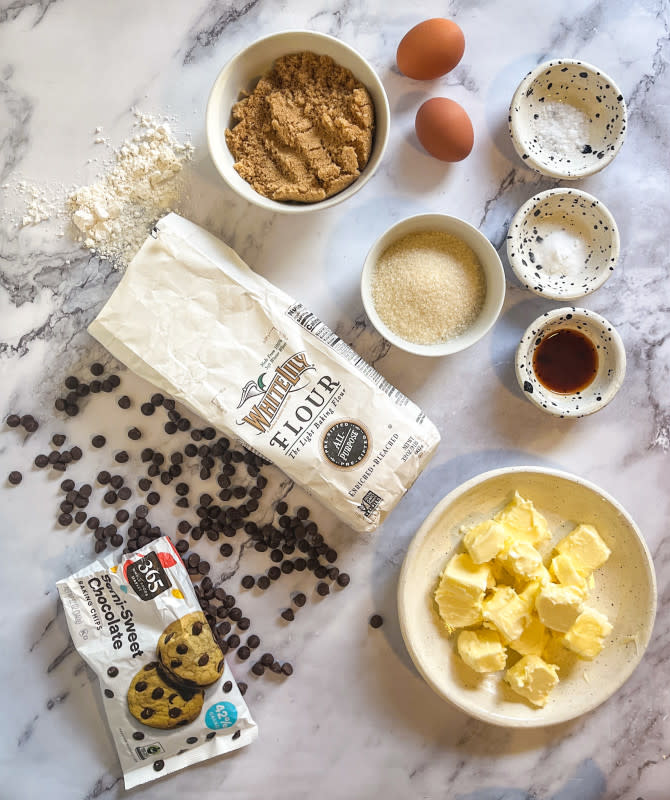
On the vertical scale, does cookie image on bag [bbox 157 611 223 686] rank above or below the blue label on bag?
above

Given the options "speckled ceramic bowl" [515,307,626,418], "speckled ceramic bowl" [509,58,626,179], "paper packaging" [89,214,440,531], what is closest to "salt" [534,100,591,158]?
"speckled ceramic bowl" [509,58,626,179]

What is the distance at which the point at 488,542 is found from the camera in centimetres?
138

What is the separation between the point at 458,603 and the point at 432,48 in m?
1.27

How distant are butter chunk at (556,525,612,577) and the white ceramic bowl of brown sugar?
0.96 meters

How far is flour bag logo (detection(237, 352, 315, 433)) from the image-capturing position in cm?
132

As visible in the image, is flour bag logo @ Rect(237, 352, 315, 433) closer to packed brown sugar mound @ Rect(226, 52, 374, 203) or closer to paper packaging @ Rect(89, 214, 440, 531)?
paper packaging @ Rect(89, 214, 440, 531)

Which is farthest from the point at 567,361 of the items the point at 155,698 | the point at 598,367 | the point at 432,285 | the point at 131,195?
the point at 155,698

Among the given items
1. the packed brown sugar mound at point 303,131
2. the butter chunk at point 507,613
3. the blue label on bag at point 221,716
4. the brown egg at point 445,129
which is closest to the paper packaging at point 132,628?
the blue label on bag at point 221,716

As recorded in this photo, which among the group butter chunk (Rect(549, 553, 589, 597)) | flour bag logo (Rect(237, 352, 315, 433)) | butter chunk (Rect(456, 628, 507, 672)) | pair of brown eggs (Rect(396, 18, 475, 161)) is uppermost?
pair of brown eggs (Rect(396, 18, 475, 161))

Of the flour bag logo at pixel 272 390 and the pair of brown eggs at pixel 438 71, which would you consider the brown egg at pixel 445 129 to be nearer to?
the pair of brown eggs at pixel 438 71

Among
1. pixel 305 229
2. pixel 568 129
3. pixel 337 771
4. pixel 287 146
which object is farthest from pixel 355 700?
pixel 568 129

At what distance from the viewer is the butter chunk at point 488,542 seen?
1384 millimetres

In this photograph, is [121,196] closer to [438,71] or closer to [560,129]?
[438,71]

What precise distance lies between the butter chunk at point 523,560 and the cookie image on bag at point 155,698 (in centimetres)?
81
